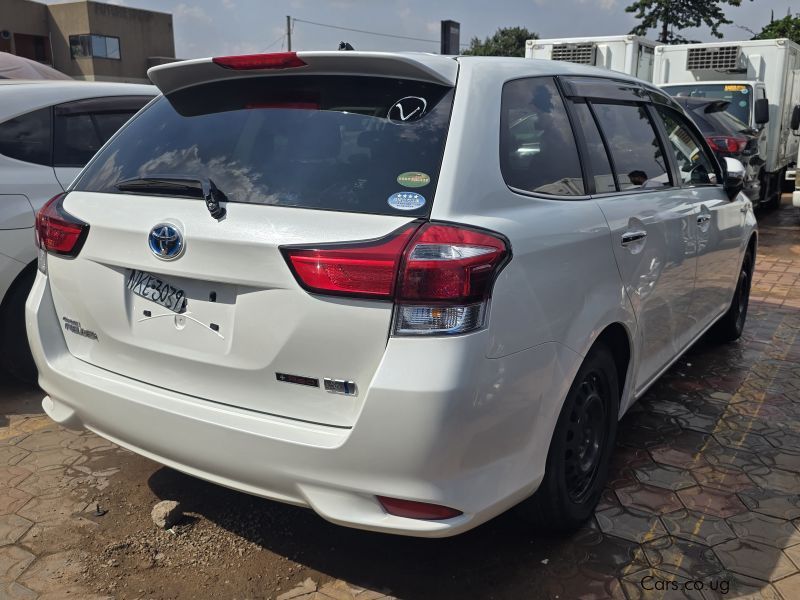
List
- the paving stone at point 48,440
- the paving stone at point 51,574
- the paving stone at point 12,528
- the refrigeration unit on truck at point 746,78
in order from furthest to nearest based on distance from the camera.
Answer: the refrigeration unit on truck at point 746,78
the paving stone at point 48,440
the paving stone at point 12,528
the paving stone at point 51,574

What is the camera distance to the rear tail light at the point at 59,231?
267cm

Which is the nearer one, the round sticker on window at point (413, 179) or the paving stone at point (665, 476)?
the round sticker on window at point (413, 179)

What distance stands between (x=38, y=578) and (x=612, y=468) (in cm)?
244

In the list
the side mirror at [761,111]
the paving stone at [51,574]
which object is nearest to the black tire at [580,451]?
the paving stone at [51,574]

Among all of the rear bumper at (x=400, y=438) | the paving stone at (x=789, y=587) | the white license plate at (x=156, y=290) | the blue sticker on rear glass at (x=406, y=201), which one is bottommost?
the paving stone at (x=789, y=587)

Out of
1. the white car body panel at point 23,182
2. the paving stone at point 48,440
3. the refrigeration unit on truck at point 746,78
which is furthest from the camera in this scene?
the refrigeration unit on truck at point 746,78

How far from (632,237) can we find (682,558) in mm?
1249

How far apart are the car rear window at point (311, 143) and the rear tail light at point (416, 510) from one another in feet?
2.75

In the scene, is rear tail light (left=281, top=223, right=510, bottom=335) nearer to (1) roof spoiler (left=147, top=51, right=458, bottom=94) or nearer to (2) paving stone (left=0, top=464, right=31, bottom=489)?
(1) roof spoiler (left=147, top=51, right=458, bottom=94)

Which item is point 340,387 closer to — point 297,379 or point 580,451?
point 297,379

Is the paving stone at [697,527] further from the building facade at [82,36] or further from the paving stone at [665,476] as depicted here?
the building facade at [82,36]

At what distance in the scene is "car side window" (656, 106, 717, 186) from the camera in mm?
3992

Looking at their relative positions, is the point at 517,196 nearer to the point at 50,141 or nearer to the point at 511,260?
the point at 511,260

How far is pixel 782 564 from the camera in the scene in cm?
276
